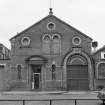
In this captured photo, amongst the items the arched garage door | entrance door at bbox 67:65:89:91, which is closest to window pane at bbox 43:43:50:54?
the arched garage door

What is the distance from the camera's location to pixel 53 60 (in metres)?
37.6

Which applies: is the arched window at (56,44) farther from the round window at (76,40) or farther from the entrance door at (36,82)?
the entrance door at (36,82)

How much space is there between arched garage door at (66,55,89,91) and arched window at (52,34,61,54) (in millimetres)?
2068

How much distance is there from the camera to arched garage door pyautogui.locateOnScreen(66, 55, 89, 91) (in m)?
37.3

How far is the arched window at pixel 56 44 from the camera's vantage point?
37812 millimetres

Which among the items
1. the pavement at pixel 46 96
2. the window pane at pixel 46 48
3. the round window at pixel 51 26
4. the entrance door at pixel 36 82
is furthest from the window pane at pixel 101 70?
the entrance door at pixel 36 82

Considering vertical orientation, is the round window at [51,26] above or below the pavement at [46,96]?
above

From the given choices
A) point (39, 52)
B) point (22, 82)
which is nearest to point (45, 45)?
point (39, 52)

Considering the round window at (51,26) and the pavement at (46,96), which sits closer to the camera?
the pavement at (46,96)

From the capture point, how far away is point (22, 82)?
37.1 metres

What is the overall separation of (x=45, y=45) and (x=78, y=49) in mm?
4609

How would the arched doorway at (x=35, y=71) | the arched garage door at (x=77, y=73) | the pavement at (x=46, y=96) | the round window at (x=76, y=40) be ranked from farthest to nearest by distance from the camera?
the round window at (x=76, y=40), the arched garage door at (x=77, y=73), the arched doorway at (x=35, y=71), the pavement at (x=46, y=96)

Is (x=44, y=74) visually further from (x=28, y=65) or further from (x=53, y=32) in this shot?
(x=53, y=32)

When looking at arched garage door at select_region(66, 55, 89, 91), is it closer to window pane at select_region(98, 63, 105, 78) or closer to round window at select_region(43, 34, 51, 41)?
window pane at select_region(98, 63, 105, 78)
